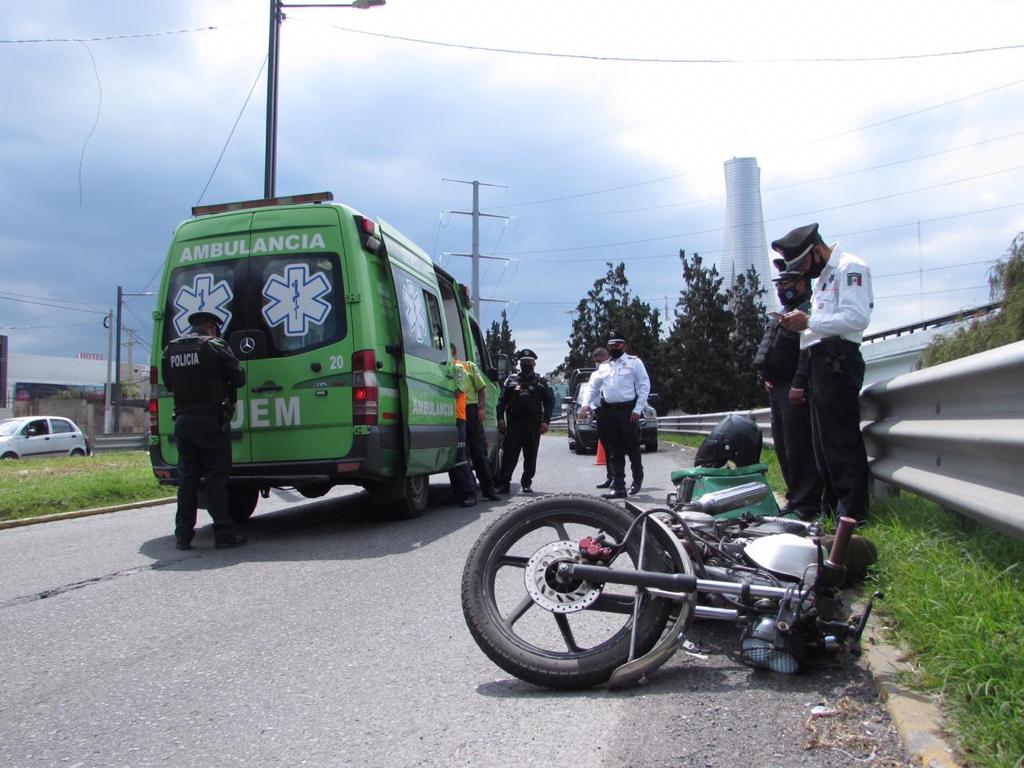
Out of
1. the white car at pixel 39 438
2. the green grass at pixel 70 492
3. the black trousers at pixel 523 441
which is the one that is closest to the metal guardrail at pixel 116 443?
the white car at pixel 39 438

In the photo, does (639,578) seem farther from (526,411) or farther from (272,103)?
(272,103)

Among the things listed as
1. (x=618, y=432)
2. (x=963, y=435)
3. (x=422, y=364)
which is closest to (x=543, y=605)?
(x=963, y=435)

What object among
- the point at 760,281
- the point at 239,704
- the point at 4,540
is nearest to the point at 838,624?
the point at 239,704

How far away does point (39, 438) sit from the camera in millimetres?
23141

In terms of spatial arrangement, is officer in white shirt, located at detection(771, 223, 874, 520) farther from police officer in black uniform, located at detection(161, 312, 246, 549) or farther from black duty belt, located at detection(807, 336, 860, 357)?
→ police officer in black uniform, located at detection(161, 312, 246, 549)

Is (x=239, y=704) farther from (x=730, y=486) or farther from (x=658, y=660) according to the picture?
(x=730, y=486)

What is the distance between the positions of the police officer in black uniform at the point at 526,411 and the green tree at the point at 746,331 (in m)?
37.3

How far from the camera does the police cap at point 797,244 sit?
15.7 ft

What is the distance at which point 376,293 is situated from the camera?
7.09m

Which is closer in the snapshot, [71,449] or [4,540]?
[4,540]

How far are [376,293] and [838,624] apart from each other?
4.99 metres

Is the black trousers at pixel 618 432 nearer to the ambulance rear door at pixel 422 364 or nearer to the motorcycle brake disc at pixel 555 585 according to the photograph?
the ambulance rear door at pixel 422 364

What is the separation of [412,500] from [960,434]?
5327 mm

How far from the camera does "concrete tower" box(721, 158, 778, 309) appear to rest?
62.5 m
